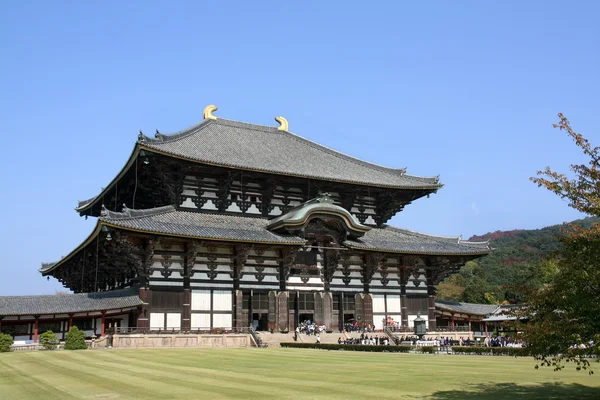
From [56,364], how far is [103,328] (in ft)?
49.0

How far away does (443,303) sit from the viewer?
56188mm

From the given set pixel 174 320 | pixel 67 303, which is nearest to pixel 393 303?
pixel 174 320

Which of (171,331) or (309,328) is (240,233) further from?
(309,328)

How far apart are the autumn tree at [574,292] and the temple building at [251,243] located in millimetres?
27429

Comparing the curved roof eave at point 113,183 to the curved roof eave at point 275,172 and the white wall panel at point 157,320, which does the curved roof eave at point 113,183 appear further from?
the white wall panel at point 157,320

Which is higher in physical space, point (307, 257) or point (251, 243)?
point (251, 243)

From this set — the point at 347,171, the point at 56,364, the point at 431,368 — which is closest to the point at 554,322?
the point at 431,368

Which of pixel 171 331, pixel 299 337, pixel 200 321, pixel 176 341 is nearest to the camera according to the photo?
pixel 176 341

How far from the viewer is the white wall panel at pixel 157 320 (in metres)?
38.6

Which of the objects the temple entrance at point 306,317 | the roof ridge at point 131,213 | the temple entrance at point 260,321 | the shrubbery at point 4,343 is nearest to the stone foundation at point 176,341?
the temple entrance at point 260,321

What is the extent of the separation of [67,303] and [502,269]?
301 feet

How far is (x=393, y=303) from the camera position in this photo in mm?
48562

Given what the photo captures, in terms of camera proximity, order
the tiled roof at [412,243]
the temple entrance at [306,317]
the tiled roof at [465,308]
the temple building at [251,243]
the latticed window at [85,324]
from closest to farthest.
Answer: the temple building at [251,243] < the latticed window at [85,324] < the temple entrance at [306,317] < the tiled roof at [412,243] < the tiled roof at [465,308]

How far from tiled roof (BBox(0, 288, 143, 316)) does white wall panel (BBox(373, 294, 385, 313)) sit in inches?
749
